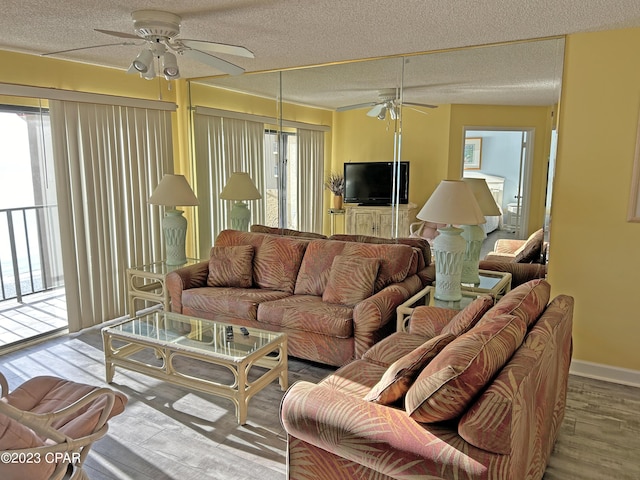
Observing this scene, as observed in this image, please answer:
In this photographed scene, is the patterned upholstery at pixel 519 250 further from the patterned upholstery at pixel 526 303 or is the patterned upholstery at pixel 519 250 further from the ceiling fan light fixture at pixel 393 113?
the ceiling fan light fixture at pixel 393 113

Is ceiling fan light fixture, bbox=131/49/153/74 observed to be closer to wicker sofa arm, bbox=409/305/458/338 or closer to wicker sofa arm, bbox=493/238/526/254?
wicker sofa arm, bbox=409/305/458/338

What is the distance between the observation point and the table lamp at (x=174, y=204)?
427 cm

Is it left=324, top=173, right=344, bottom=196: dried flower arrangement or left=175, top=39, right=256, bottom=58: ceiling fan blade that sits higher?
left=175, top=39, right=256, bottom=58: ceiling fan blade

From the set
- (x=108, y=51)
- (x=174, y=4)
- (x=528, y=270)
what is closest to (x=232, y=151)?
(x=108, y=51)

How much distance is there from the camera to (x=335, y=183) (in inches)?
179

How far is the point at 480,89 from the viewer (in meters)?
3.83

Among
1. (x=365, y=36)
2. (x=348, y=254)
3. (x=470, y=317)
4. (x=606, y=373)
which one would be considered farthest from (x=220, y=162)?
(x=606, y=373)

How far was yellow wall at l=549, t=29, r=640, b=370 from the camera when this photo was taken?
10.4ft

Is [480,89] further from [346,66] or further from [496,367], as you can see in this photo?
[496,367]

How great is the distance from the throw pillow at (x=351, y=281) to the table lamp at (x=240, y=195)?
5.24ft

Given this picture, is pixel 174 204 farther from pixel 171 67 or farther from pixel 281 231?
pixel 171 67

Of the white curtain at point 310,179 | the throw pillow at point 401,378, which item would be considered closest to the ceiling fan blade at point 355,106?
the white curtain at point 310,179

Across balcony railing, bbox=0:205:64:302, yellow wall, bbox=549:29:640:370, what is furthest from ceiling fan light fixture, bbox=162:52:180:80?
balcony railing, bbox=0:205:64:302

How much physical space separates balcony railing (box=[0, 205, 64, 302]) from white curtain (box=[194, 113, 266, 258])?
5.23ft
